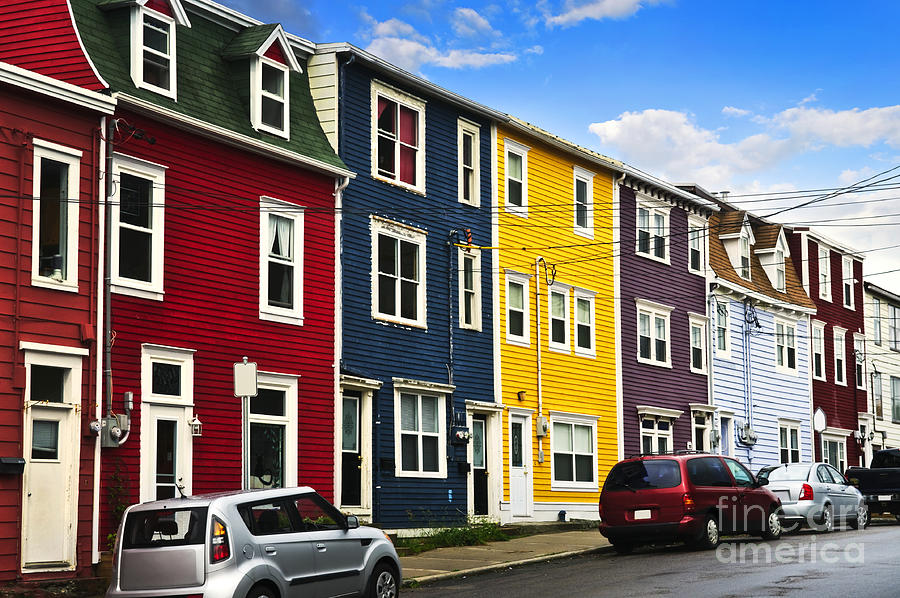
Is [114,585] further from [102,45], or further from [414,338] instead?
[414,338]

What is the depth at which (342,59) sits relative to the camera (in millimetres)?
24062

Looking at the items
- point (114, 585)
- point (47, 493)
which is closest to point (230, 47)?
point (47, 493)

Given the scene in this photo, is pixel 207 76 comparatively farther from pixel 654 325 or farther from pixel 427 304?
pixel 654 325

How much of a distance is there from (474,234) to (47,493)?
13249 mm

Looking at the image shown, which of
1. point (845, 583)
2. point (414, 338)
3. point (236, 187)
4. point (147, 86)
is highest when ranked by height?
point (147, 86)

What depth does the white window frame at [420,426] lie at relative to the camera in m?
24.9

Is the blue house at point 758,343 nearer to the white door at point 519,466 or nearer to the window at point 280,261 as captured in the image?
the white door at point 519,466

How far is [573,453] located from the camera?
102 feet

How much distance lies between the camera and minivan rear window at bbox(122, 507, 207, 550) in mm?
12430

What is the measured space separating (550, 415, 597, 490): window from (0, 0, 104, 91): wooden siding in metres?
15.8

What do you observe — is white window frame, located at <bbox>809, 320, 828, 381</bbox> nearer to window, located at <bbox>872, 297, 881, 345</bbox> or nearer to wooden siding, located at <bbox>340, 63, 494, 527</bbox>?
window, located at <bbox>872, 297, 881, 345</bbox>

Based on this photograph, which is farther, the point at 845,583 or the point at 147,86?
the point at 147,86

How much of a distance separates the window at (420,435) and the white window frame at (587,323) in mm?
6349

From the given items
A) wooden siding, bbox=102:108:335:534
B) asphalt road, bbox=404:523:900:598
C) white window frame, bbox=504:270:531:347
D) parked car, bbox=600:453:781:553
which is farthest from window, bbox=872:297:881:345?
wooden siding, bbox=102:108:335:534
